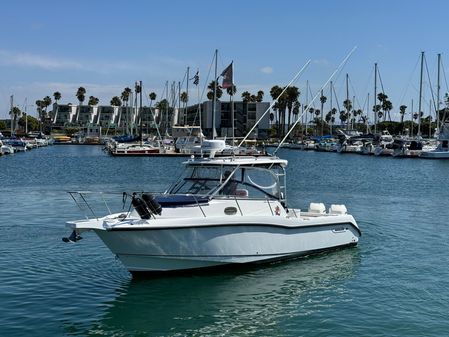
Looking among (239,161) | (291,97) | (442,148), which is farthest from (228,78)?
(291,97)

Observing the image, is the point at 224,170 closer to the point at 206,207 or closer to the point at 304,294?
the point at 206,207

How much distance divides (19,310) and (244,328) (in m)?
4.79

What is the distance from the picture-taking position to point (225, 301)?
13961mm

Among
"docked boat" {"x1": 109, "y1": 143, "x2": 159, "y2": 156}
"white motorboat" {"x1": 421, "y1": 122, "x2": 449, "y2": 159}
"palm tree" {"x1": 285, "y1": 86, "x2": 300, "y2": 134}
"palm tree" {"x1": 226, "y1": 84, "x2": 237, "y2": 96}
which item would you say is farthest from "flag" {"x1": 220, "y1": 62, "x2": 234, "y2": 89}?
"palm tree" {"x1": 285, "y1": 86, "x2": 300, "y2": 134}

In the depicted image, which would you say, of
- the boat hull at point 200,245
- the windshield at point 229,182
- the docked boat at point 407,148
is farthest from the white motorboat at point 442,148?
the boat hull at point 200,245

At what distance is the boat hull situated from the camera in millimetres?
14594

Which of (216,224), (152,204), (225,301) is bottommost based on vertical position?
(225,301)

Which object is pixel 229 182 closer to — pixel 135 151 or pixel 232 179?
pixel 232 179

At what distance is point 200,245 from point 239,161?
3.12 m

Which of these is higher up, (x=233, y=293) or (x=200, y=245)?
(x=200, y=245)

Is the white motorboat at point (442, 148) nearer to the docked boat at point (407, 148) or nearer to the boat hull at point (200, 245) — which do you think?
the docked boat at point (407, 148)

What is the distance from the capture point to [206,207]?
1562 centimetres

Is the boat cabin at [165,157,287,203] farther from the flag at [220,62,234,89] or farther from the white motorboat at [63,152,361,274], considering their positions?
the flag at [220,62,234,89]

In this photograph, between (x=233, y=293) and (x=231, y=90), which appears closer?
(x=233, y=293)
